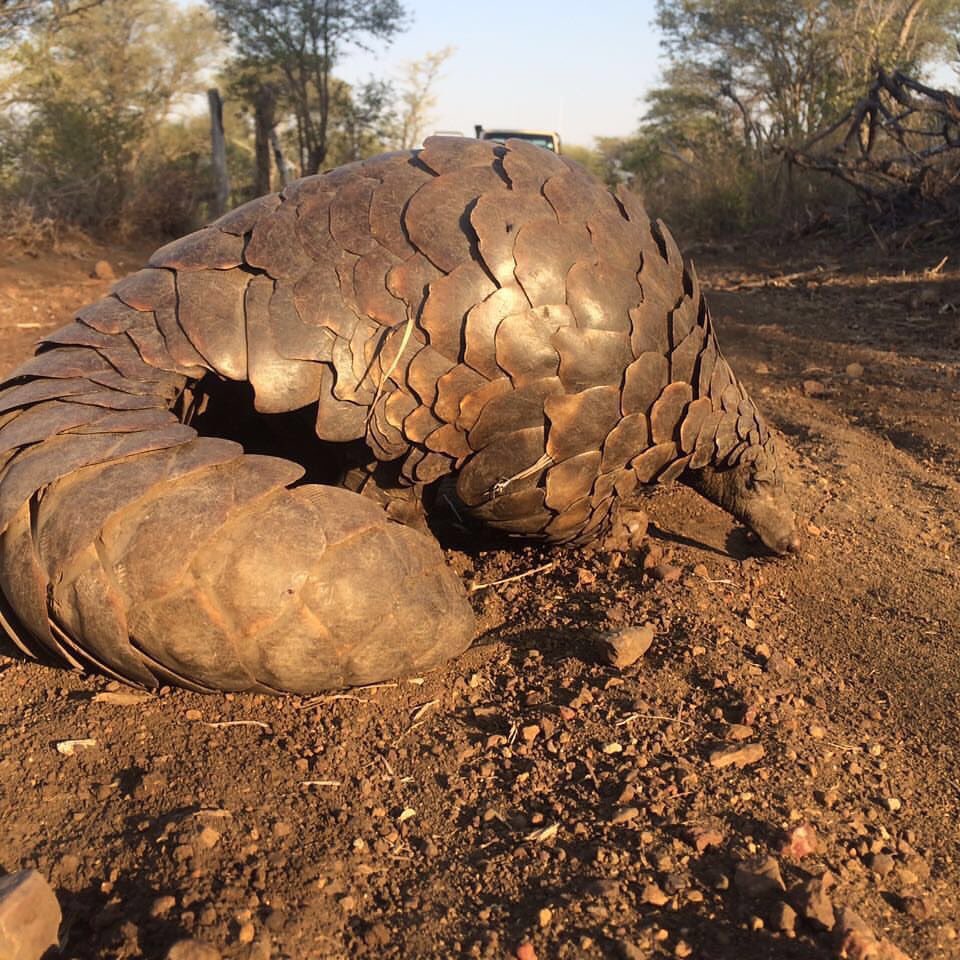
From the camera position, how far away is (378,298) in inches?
103

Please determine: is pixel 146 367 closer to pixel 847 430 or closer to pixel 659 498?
pixel 659 498

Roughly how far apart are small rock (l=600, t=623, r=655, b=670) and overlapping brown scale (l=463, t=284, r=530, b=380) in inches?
34.3

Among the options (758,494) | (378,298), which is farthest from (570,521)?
(378,298)

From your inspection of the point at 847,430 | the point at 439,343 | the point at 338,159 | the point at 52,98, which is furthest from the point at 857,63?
the point at 439,343

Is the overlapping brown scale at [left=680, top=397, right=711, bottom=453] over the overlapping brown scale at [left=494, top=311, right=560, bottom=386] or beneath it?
beneath

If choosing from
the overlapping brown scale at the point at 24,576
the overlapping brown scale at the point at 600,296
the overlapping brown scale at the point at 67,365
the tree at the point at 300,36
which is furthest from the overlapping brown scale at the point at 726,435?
the tree at the point at 300,36

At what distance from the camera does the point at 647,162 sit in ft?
72.9

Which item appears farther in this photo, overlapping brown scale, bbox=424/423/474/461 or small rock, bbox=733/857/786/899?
overlapping brown scale, bbox=424/423/474/461

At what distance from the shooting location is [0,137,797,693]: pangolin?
2.29 m

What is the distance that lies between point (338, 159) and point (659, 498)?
2459 cm

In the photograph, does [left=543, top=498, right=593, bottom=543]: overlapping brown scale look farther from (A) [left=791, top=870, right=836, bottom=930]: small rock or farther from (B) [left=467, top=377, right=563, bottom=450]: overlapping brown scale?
(A) [left=791, top=870, right=836, bottom=930]: small rock

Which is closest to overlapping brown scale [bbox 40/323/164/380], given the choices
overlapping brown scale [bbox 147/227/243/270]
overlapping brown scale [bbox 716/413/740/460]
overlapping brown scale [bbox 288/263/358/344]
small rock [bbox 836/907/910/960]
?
overlapping brown scale [bbox 147/227/243/270]

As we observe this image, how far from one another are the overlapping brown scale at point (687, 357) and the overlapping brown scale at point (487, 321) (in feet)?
1.91

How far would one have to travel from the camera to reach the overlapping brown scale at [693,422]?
3090 mm
